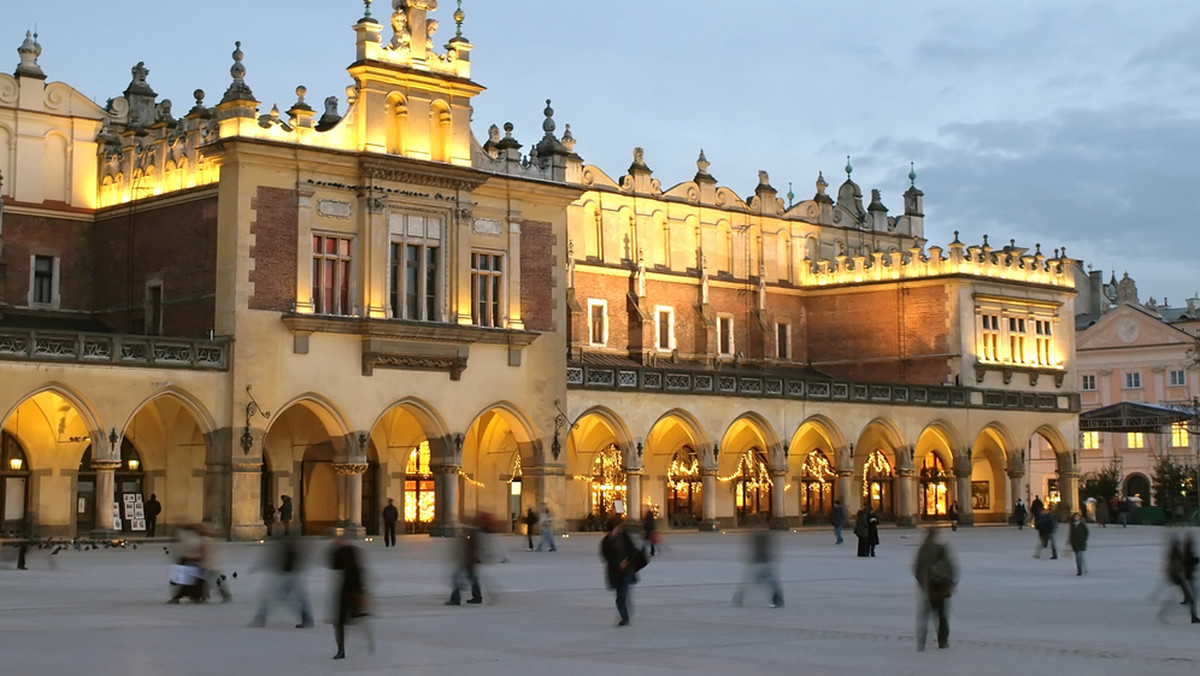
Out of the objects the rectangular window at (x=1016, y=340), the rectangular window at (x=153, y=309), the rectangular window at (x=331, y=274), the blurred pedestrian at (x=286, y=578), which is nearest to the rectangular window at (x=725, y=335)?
the rectangular window at (x=1016, y=340)

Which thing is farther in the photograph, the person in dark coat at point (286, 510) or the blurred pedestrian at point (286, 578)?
the person in dark coat at point (286, 510)

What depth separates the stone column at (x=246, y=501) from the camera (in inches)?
1930

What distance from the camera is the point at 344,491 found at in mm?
52375

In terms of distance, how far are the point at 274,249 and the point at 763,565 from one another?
90.6 feet

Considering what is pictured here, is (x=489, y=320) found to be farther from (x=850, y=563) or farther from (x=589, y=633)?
(x=589, y=633)

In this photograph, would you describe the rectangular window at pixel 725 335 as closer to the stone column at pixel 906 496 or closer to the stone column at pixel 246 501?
the stone column at pixel 906 496

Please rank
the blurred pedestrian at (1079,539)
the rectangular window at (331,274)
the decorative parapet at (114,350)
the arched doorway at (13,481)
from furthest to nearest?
the rectangular window at (331,274), the arched doorway at (13,481), the decorative parapet at (114,350), the blurred pedestrian at (1079,539)

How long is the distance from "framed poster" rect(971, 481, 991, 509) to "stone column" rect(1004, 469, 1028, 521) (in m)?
1.57

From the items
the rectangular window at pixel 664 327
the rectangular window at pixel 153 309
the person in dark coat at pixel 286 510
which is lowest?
the person in dark coat at pixel 286 510

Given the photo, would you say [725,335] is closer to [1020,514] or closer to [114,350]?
[1020,514]

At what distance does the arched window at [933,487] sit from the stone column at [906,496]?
573 centimetres

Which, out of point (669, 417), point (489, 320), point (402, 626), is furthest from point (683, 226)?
point (402, 626)

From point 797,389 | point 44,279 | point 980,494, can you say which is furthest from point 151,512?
point 980,494

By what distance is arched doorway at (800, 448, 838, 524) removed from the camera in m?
71.5
